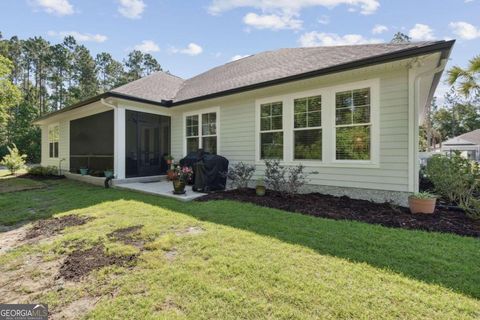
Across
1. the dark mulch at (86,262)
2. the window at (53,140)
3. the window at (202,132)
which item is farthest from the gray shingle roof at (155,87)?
the dark mulch at (86,262)

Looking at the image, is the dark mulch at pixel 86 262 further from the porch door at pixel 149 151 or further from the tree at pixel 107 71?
the tree at pixel 107 71

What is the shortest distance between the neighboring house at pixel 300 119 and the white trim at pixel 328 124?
2 cm

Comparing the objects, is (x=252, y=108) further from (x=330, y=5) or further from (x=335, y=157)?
(x=330, y=5)

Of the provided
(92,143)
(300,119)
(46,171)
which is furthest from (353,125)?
(46,171)

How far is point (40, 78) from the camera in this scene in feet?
105

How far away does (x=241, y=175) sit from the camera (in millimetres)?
6828

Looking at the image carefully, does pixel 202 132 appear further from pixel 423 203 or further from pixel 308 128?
pixel 423 203

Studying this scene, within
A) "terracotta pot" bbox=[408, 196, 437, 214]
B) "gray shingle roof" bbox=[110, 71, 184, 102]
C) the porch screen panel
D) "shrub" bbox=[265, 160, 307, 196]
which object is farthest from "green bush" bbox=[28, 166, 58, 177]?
"terracotta pot" bbox=[408, 196, 437, 214]

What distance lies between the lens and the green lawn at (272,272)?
1.91 m

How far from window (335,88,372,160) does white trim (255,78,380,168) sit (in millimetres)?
100

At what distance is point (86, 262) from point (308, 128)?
5457 millimetres

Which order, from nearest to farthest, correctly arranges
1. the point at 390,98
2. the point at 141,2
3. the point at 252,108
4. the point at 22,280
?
the point at 22,280 → the point at 390,98 → the point at 252,108 → the point at 141,2

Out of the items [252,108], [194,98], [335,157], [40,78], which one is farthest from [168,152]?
[40,78]

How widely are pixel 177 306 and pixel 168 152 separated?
8.38 m
